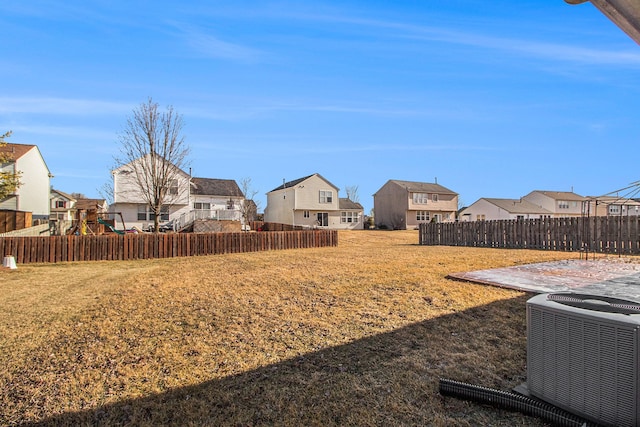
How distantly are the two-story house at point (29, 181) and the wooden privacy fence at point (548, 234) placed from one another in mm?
29334

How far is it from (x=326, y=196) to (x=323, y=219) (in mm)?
2792

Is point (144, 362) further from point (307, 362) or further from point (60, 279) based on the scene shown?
point (60, 279)

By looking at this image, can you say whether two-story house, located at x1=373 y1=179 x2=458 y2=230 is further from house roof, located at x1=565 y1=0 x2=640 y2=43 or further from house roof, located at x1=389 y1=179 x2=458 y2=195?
house roof, located at x1=565 y1=0 x2=640 y2=43

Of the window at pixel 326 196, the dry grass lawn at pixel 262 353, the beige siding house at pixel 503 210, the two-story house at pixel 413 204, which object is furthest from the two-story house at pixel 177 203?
the beige siding house at pixel 503 210

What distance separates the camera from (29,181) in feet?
97.1

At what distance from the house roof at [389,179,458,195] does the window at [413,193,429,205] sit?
20.4 inches

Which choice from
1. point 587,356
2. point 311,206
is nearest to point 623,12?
point 587,356

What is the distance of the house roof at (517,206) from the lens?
155 feet

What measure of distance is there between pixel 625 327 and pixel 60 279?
1150 centimetres

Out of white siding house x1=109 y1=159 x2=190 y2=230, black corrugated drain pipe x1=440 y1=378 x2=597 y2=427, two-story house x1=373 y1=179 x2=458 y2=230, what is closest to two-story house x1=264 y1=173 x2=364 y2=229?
two-story house x1=373 y1=179 x2=458 y2=230

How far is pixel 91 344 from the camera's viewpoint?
14.7 feet

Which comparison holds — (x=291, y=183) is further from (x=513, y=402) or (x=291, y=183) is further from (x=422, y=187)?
(x=513, y=402)

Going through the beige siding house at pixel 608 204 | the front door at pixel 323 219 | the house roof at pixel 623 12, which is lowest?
the front door at pixel 323 219

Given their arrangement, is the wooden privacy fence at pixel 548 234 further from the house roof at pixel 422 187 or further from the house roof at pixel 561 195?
the house roof at pixel 561 195
